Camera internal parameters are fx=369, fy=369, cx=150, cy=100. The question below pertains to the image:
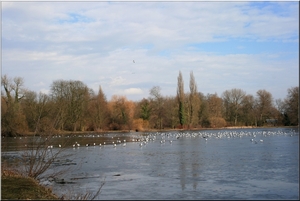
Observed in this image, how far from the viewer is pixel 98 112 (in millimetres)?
56594

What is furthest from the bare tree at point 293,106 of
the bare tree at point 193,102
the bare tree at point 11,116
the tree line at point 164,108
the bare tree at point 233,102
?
the bare tree at point 11,116

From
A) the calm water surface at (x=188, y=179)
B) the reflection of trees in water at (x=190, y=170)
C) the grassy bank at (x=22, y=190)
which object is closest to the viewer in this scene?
the grassy bank at (x=22, y=190)

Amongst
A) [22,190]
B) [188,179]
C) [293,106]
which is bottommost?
[188,179]


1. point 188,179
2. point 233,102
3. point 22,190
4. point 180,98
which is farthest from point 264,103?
point 22,190

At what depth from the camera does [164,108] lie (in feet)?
210

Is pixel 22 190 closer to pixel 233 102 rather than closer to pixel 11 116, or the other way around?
pixel 11 116

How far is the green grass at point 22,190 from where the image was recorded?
8836mm

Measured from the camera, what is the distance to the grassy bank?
348 inches

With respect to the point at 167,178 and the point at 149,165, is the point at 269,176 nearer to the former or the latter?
the point at 167,178

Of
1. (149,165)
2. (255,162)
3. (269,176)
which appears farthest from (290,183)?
(149,165)

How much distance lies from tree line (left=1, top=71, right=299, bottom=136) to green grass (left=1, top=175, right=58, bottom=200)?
1457 inches

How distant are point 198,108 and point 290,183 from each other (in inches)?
2022

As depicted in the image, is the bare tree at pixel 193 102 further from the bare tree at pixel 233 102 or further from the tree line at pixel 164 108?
the bare tree at pixel 233 102

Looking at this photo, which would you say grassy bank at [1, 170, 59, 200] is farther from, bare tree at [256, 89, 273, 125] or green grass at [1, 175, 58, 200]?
bare tree at [256, 89, 273, 125]
